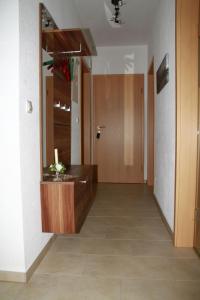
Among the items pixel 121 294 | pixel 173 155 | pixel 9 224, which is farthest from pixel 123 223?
pixel 9 224

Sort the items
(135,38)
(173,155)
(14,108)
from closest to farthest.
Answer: (14,108), (173,155), (135,38)

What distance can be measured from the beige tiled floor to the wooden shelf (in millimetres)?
1771

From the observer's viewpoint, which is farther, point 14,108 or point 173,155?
point 173,155

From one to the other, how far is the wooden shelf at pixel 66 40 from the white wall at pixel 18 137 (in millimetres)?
293

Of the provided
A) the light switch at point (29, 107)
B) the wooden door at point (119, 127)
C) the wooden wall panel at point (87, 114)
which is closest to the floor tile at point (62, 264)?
the light switch at point (29, 107)

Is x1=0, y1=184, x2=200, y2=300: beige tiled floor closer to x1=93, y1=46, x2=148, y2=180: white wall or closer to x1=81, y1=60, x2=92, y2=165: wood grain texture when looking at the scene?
x1=81, y1=60, x2=92, y2=165: wood grain texture

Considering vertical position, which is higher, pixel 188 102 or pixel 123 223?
pixel 188 102

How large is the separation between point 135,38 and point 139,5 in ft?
3.76

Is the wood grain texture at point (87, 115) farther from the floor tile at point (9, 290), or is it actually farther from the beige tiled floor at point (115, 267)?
the floor tile at point (9, 290)

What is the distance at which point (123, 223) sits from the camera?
9.00 feet

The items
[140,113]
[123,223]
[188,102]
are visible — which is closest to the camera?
[188,102]

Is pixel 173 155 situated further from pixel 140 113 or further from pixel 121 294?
pixel 140 113

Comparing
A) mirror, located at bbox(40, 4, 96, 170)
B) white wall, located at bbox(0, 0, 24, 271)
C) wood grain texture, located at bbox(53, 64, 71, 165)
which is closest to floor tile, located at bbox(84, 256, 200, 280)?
white wall, located at bbox(0, 0, 24, 271)

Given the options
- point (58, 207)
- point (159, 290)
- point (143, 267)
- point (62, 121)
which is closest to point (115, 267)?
point (143, 267)
